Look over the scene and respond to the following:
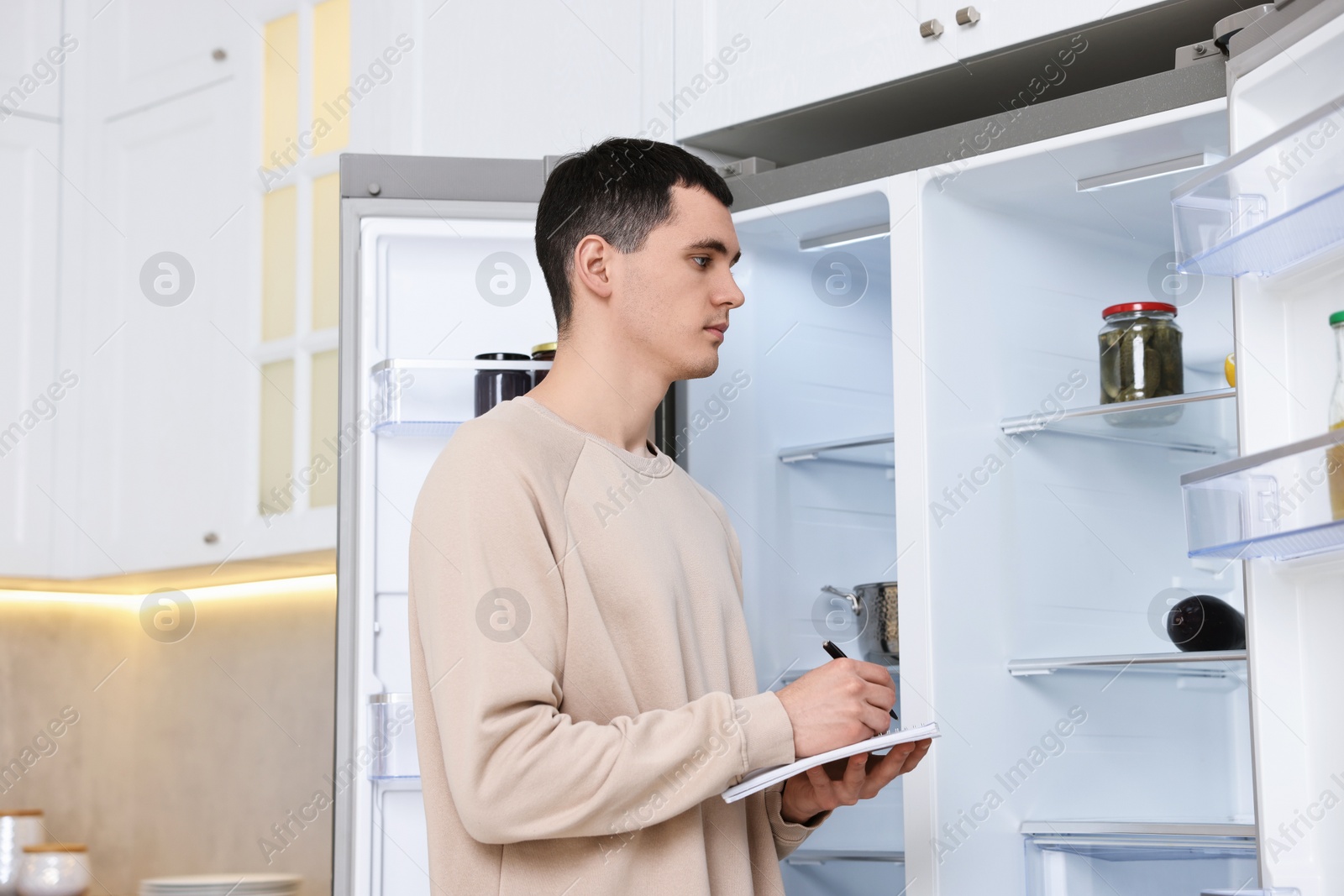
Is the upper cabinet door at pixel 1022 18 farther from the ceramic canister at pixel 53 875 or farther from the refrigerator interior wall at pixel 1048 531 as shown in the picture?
the ceramic canister at pixel 53 875

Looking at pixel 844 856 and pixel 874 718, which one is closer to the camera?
pixel 874 718

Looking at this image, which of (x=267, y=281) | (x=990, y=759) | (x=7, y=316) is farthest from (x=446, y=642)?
(x=7, y=316)

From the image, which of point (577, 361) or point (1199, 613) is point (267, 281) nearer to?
point (577, 361)

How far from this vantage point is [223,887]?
2.09 metres

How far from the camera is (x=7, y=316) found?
9.73ft

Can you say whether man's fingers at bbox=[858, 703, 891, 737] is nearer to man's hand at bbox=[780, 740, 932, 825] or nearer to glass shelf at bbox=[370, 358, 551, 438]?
man's hand at bbox=[780, 740, 932, 825]

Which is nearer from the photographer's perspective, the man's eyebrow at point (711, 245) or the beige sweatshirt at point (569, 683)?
the beige sweatshirt at point (569, 683)

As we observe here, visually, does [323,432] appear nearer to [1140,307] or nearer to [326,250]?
[326,250]

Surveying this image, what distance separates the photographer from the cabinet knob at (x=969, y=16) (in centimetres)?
166

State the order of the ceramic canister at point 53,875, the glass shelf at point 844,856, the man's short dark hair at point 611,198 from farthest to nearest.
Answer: the ceramic canister at point 53,875 < the glass shelf at point 844,856 < the man's short dark hair at point 611,198

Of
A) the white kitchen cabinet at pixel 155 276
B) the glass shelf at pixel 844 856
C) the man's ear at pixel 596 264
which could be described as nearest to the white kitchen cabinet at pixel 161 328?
the white kitchen cabinet at pixel 155 276

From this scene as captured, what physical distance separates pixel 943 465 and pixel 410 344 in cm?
73

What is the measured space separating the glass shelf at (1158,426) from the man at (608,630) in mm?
539

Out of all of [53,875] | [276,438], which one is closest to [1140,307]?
[276,438]
